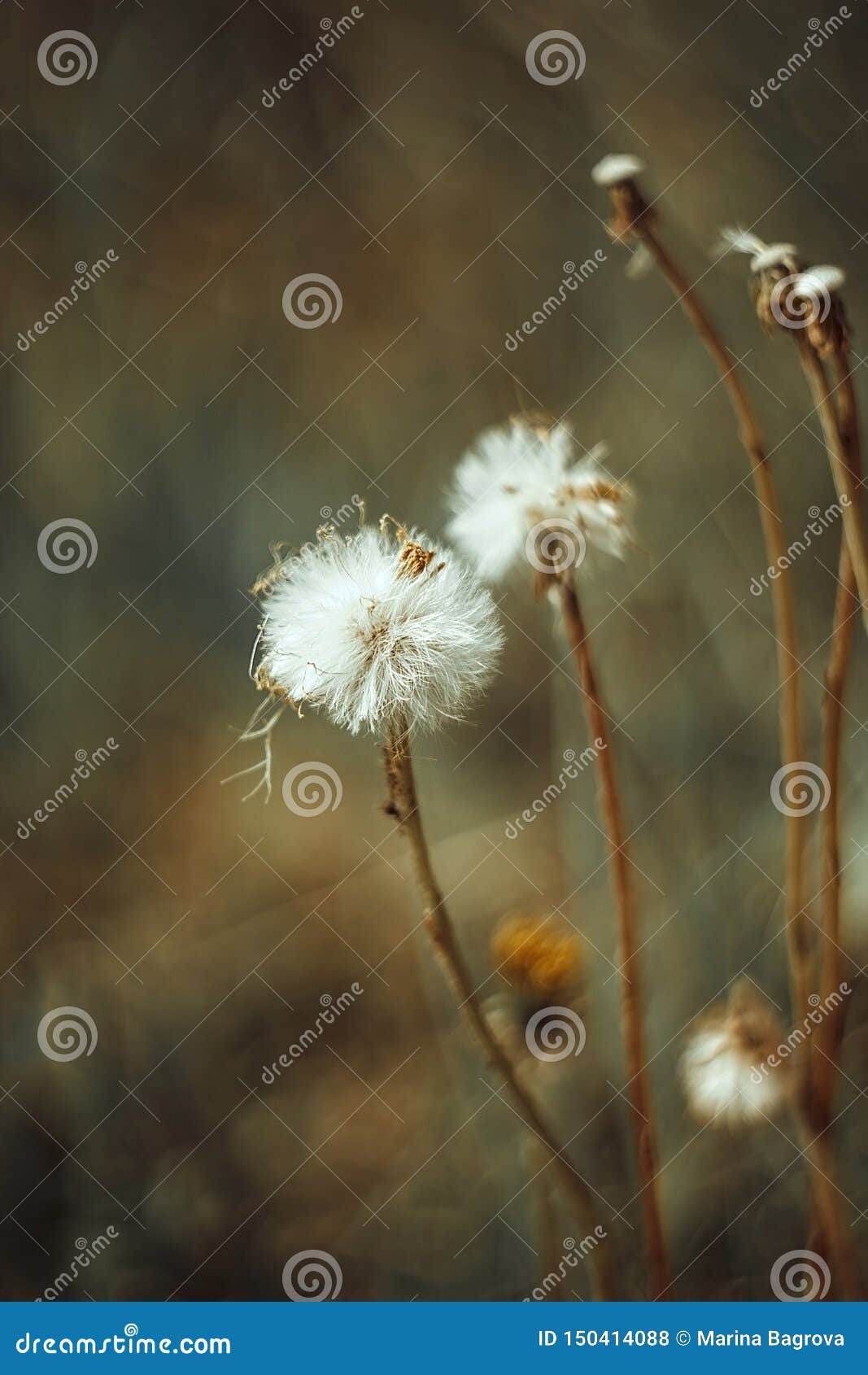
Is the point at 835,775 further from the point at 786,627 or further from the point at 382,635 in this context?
the point at 382,635

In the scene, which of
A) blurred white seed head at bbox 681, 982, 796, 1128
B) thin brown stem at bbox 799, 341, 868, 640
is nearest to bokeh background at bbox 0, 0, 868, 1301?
blurred white seed head at bbox 681, 982, 796, 1128

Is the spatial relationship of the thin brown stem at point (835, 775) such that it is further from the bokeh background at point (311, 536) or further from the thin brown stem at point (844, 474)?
the bokeh background at point (311, 536)

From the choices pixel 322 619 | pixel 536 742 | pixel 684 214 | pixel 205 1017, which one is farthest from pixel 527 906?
pixel 684 214

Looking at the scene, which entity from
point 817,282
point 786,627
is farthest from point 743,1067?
point 817,282

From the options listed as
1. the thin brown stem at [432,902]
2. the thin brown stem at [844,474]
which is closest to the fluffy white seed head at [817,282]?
the thin brown stem at [844,474]

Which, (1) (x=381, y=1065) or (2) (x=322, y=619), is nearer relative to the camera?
(2) (x=322, y=619)
